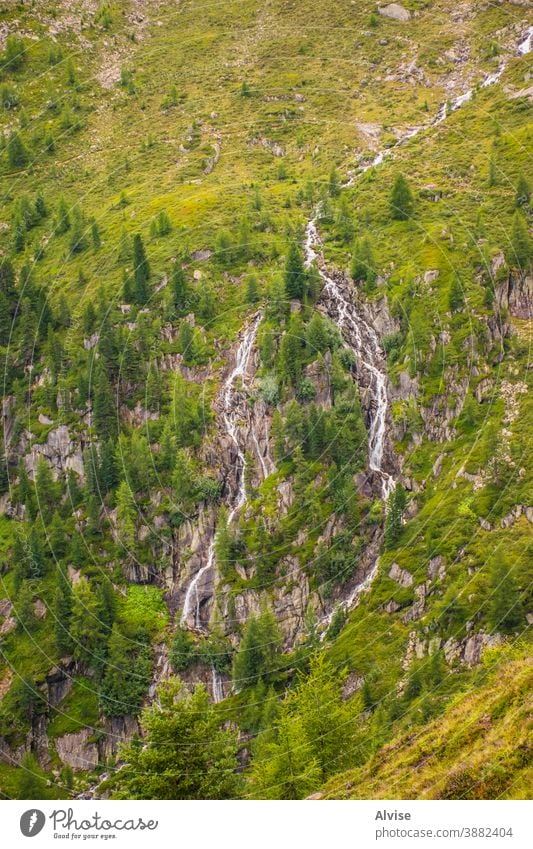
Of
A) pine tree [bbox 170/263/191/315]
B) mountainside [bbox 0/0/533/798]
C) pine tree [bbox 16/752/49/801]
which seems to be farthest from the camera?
pine tree [bbox 170/263/191/315]

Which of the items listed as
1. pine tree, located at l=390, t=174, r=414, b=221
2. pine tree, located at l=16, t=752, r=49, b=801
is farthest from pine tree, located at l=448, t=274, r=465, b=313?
pine tree, located at l=16, t=752, r=49, b=801

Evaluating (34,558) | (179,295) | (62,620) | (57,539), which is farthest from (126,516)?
(179,295)

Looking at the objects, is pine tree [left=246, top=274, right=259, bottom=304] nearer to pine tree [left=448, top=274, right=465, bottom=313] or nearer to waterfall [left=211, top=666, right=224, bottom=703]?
pine tree [left=448, top=274, right=465, bottom=313]

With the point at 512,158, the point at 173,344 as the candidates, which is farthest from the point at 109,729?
the point at 512,158

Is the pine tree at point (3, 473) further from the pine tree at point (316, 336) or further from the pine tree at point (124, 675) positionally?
the pine tree at point (316, 336)

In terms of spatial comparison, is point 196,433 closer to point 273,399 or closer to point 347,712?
point 273,399

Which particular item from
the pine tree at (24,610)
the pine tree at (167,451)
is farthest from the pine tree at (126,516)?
the pine tree at (24,610)

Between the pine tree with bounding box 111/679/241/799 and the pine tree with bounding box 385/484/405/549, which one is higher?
the pine tree with bounding box 111/679/241/799
